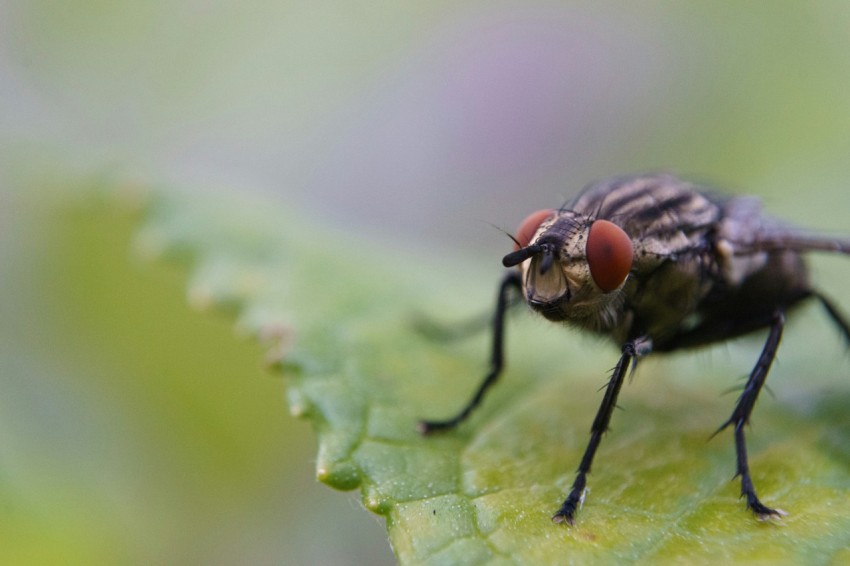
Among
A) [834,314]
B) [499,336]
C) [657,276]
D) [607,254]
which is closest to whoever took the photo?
[607,254]

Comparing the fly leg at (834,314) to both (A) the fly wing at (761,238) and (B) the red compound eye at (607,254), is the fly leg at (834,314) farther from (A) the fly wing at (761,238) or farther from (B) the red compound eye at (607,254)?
(B) the red compound eye at (607,254)

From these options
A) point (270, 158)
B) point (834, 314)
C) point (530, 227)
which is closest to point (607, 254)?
point (530, 227)

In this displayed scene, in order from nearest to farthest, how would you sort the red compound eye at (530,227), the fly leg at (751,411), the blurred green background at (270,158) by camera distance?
the fly leg at (751,411) < the red compound eye at (530,227) < the blurred green background at (270,158)

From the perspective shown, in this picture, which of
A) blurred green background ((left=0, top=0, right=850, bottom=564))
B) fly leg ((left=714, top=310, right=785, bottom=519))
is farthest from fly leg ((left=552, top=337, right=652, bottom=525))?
blurred green background ((left=0, top=0, right=850, bottom=564))

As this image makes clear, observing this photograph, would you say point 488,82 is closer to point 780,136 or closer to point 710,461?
point 780,136

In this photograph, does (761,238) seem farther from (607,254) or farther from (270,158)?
(270,158)

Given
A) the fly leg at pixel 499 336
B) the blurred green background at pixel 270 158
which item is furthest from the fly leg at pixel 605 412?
the blurred green background at pixel 270 158

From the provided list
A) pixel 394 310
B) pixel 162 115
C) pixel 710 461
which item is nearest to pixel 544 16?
pixel 162 115

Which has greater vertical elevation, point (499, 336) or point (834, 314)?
point (499, 336)
